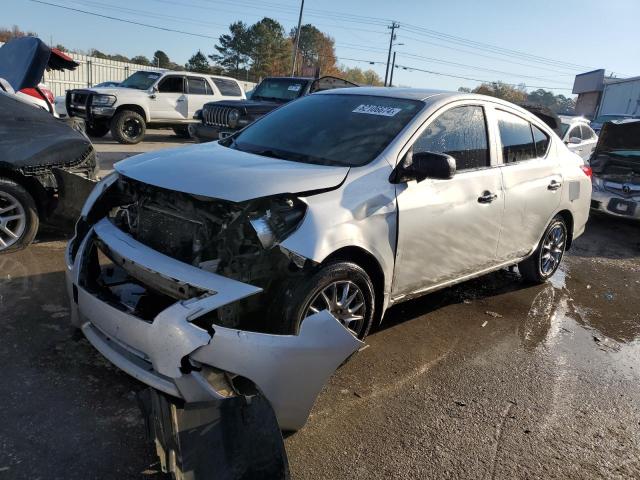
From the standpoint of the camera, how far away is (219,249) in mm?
2883

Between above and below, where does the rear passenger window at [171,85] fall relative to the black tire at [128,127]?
above

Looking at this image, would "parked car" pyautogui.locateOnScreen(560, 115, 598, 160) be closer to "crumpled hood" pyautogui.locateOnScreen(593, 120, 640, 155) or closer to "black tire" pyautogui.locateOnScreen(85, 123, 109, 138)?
"crumpled hood" pyautogui.locateOnScreen(593, 120, 640, 155)

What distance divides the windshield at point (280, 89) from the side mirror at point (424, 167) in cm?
Answer: 858

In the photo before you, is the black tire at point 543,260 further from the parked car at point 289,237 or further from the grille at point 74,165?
the grille at point 74,165

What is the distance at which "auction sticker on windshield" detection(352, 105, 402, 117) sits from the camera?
3879mm

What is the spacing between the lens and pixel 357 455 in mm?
2717

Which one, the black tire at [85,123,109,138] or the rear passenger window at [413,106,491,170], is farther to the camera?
the black tire at [85,123,109,138]

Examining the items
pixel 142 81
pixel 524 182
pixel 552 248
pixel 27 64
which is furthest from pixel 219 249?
pixel 142 81

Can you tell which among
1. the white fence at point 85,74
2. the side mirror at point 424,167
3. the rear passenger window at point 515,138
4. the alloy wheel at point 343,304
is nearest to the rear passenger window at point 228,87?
the white fence at point 85,74

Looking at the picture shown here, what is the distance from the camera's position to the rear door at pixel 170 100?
46.8 ft

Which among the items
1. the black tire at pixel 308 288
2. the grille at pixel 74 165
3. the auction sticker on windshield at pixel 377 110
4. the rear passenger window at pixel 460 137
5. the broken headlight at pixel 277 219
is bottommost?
the black tire at pixel 308 288

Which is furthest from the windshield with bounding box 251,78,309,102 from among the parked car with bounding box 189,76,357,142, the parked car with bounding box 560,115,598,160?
the parked car with bounding box 560,115,598,160

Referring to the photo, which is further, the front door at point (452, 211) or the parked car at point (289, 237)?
the front door at point (452, 211)

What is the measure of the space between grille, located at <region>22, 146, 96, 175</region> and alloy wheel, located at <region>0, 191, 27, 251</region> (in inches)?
12.2
